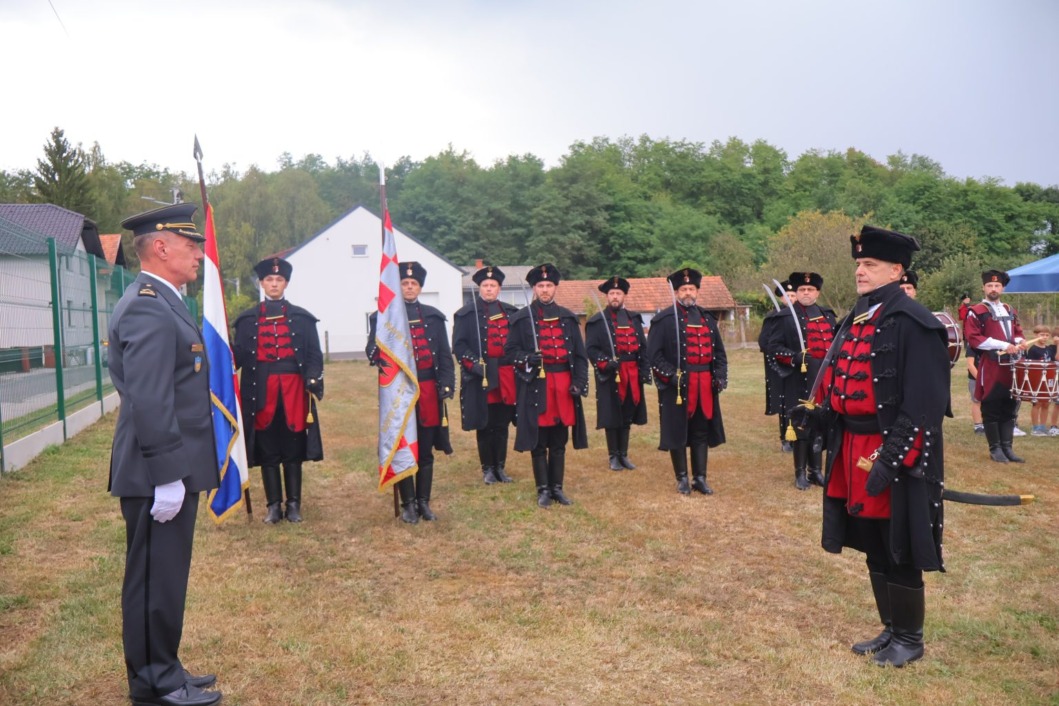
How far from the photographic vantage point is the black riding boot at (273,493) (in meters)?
7.04

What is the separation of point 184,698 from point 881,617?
340 cm

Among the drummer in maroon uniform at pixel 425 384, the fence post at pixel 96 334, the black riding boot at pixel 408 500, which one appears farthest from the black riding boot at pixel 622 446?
the fence post at pixel 96 334

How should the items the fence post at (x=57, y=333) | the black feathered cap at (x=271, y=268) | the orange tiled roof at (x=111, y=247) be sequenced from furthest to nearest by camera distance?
the orange tiled roof at (x=111, y=247) → the fence post at (x=57, y=333) → the black feathered cap at (x=271, y=268)

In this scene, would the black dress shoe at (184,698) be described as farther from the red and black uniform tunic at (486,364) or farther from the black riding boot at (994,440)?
the black riding boot at (994,440)

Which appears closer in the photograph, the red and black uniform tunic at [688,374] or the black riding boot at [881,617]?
the black riding boot at [881,617]

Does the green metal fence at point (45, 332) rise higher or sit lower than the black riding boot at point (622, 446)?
higher

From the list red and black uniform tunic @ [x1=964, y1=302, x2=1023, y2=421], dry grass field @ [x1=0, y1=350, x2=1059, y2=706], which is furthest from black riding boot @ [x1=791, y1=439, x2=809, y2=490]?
red and black uniform tunic @ [x1=964, y1=302, x2=1023, y2=421]

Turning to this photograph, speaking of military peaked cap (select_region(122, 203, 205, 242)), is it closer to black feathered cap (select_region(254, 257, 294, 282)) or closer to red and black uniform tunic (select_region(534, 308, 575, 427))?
black feathered cap (select_region(254, 257, 294, 282))

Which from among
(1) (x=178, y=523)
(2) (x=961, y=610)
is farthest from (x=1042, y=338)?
(1) (x=178, y=523)

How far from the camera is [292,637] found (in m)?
4.50

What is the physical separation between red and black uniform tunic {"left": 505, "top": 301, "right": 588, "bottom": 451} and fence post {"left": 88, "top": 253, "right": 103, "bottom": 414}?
7856 mm

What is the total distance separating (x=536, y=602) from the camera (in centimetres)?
507

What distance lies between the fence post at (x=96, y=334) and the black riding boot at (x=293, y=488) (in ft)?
23.7

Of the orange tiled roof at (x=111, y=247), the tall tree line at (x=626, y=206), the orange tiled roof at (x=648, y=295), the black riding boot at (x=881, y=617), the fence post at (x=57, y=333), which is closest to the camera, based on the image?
the black riding boot at (x=881, y=617)
